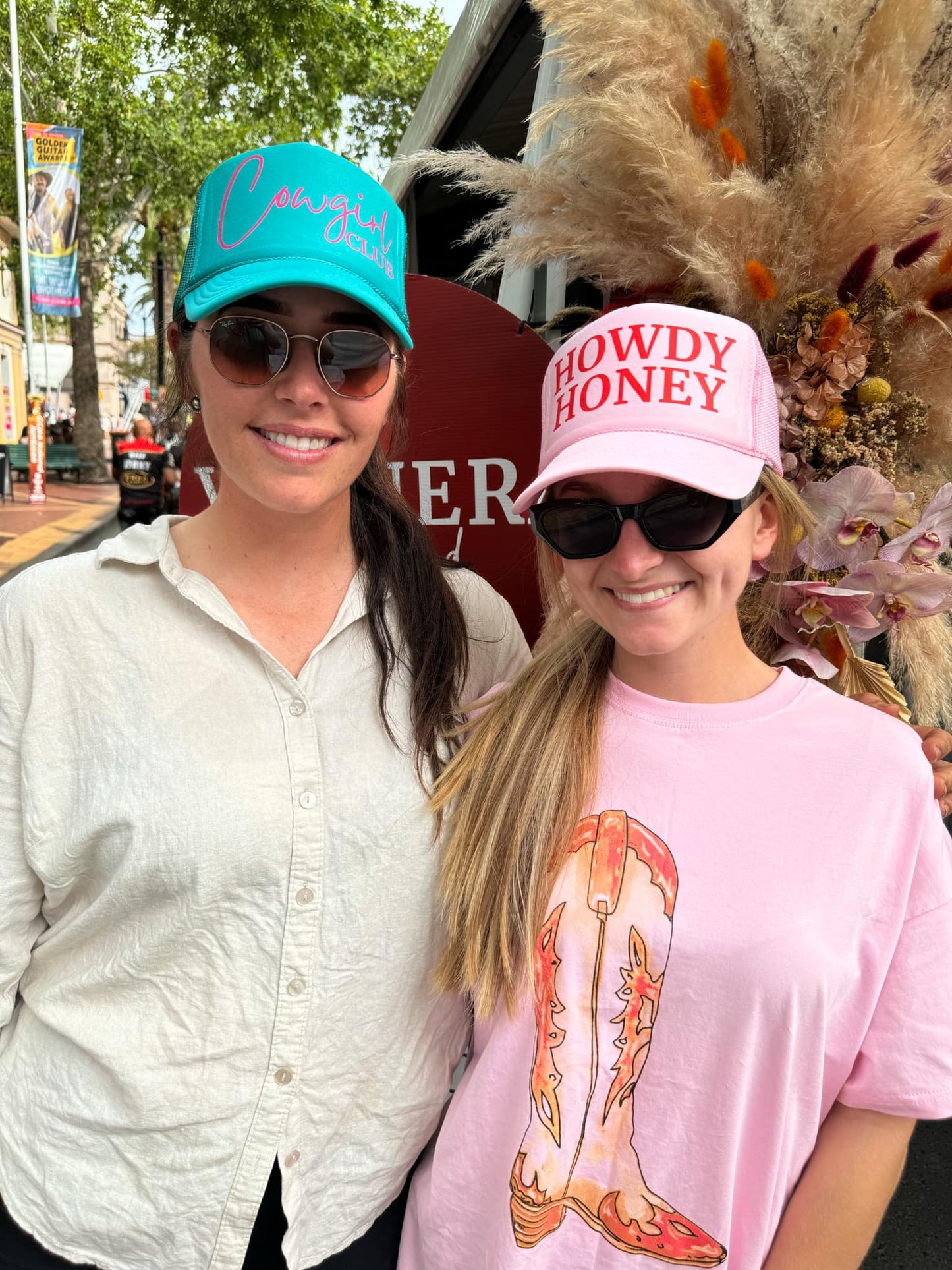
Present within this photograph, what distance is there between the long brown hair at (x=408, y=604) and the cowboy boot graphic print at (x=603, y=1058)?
32 centimetres

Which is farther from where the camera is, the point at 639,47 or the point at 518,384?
the point at 518,384

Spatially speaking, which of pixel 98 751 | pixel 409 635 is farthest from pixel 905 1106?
pixel 98 751

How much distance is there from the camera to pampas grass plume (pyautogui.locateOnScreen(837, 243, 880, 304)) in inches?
54.6

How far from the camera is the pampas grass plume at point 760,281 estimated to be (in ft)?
4.57

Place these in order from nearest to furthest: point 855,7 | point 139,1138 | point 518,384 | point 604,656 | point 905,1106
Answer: point 905,1106 < point 139,1138 < point 855,7 < point 604,656 < point 518,384

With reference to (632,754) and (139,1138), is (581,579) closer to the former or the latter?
Result: (632,754)

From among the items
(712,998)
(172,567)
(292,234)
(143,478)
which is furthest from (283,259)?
(143,478)

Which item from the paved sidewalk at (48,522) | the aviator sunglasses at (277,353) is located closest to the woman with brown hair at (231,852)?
the aviator sunglasses at (277,353)

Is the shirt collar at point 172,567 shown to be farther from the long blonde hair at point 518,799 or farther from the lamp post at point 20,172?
the lamp post at point 20,172

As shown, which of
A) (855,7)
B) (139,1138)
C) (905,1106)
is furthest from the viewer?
(855,7)

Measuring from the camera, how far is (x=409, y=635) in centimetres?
143

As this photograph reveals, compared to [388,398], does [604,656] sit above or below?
below

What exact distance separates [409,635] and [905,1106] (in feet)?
3.00

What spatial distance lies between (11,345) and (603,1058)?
35.7 metres
